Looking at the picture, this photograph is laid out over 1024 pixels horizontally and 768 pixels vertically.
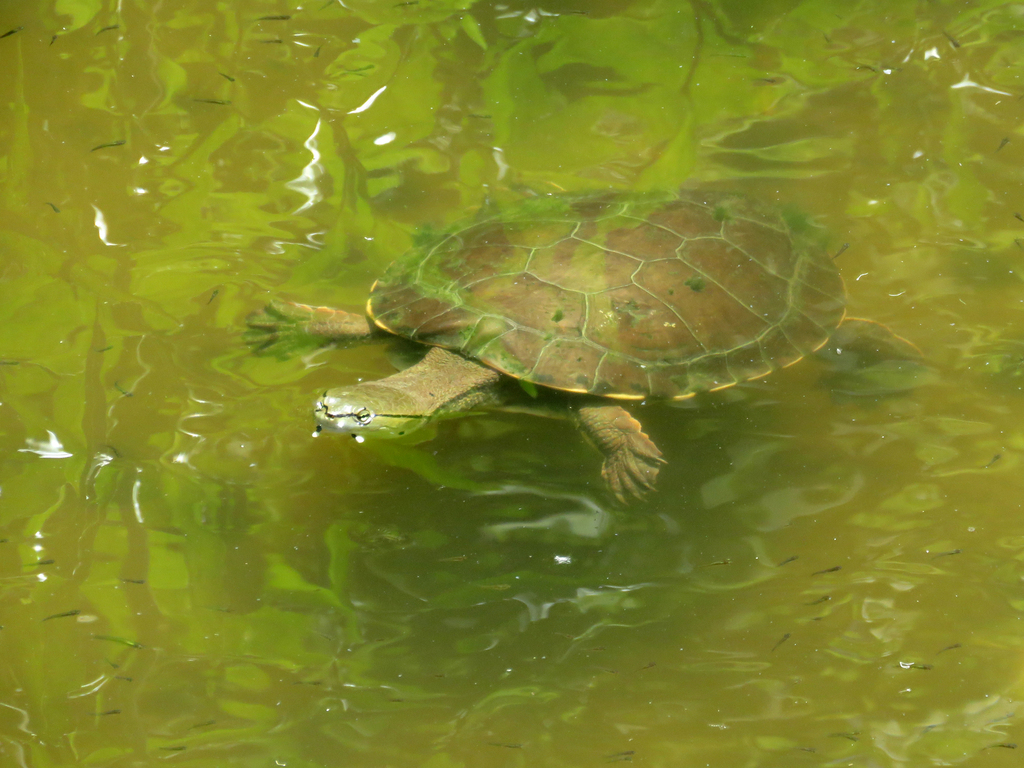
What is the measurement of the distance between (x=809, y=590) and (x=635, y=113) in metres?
3.18

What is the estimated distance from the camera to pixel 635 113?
4.59m

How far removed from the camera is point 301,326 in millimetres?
3494

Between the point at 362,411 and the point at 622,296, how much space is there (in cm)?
126

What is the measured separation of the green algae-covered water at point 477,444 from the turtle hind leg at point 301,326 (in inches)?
3.8

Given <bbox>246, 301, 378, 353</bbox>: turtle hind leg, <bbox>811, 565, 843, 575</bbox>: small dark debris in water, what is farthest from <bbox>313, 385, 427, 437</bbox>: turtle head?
<bbox>811, 565, 843, 575</bbox>: small dark debris in water

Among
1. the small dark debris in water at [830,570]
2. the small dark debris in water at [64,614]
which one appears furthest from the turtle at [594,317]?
the small dark debris in water at [64,614]

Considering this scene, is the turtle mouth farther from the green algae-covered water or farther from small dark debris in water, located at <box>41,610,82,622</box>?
small dark debris in water, located at <box>41,610,82,622</box>

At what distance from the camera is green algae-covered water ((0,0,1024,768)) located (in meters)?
2.77

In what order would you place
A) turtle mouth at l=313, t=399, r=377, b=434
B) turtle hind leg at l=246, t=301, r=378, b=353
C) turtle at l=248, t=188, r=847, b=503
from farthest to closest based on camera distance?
turtle hind leg at l=246, t=301, r=378, b=353, turtle at l=248, t=188, r=847, b=503, turtle mouth at l=313, t=399, r=377, b=434

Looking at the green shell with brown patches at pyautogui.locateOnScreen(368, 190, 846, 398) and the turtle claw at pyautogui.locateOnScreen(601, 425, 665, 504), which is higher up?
the green shell with brown patches at pyautogui.locateOnScreen(368, 190, 846, 398)

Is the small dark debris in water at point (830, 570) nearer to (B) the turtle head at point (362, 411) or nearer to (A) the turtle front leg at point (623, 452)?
(A) the turtle front leg at point (623, 452)

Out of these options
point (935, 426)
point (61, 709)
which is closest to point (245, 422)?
point (61, 709)

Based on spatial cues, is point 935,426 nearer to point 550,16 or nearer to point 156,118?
point 550,16

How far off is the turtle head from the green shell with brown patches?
0.40 m
